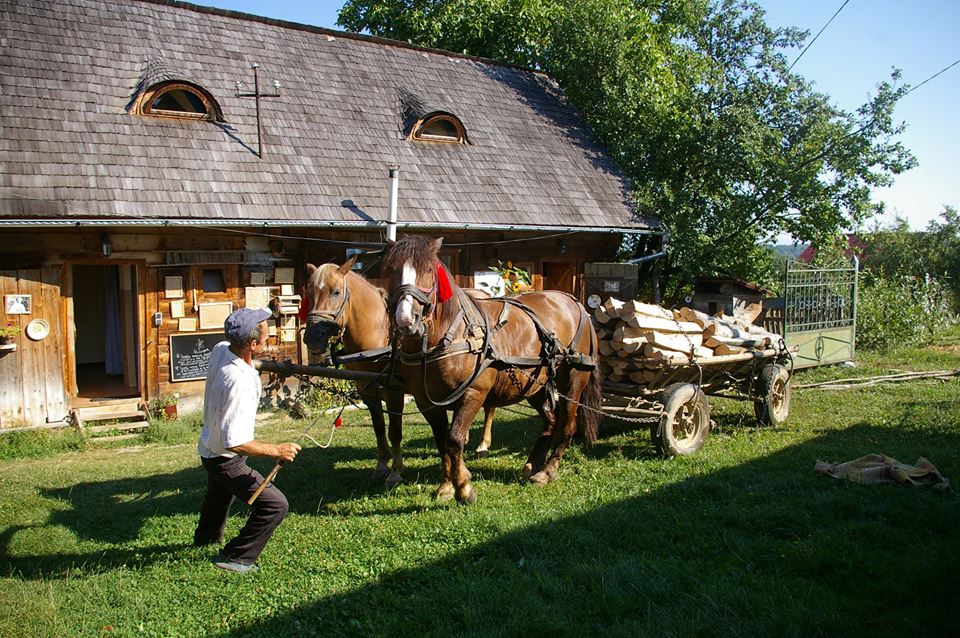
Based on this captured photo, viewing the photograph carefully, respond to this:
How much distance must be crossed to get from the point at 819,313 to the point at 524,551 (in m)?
11.1

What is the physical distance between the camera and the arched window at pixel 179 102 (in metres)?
11.4

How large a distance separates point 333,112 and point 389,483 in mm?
8729

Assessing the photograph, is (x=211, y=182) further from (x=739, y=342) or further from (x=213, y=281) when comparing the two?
(x=739, y=342)

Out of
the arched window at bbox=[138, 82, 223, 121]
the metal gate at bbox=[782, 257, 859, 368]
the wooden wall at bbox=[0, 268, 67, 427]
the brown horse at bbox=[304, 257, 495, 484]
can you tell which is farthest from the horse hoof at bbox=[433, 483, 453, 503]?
the metal gate at bbox=[782, 257, 859, 368]

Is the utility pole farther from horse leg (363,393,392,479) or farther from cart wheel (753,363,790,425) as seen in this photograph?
cart wheel (753,363,790,425)

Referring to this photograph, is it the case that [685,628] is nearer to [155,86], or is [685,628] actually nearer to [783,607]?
[783,607]

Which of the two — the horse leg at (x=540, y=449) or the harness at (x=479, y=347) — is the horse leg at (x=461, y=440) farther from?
the horse leg at (x=540, y=449)

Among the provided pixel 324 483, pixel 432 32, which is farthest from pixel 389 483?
pixel 432 32

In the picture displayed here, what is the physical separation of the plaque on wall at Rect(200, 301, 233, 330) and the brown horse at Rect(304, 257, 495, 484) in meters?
4.92

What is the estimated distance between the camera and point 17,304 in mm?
9516

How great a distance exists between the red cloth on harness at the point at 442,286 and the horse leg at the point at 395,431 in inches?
54.1

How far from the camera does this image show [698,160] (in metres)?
15.1

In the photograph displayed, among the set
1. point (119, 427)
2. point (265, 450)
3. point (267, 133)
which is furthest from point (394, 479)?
point (267, 133)

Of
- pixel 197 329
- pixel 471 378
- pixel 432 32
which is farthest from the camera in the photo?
pixel 432 32
